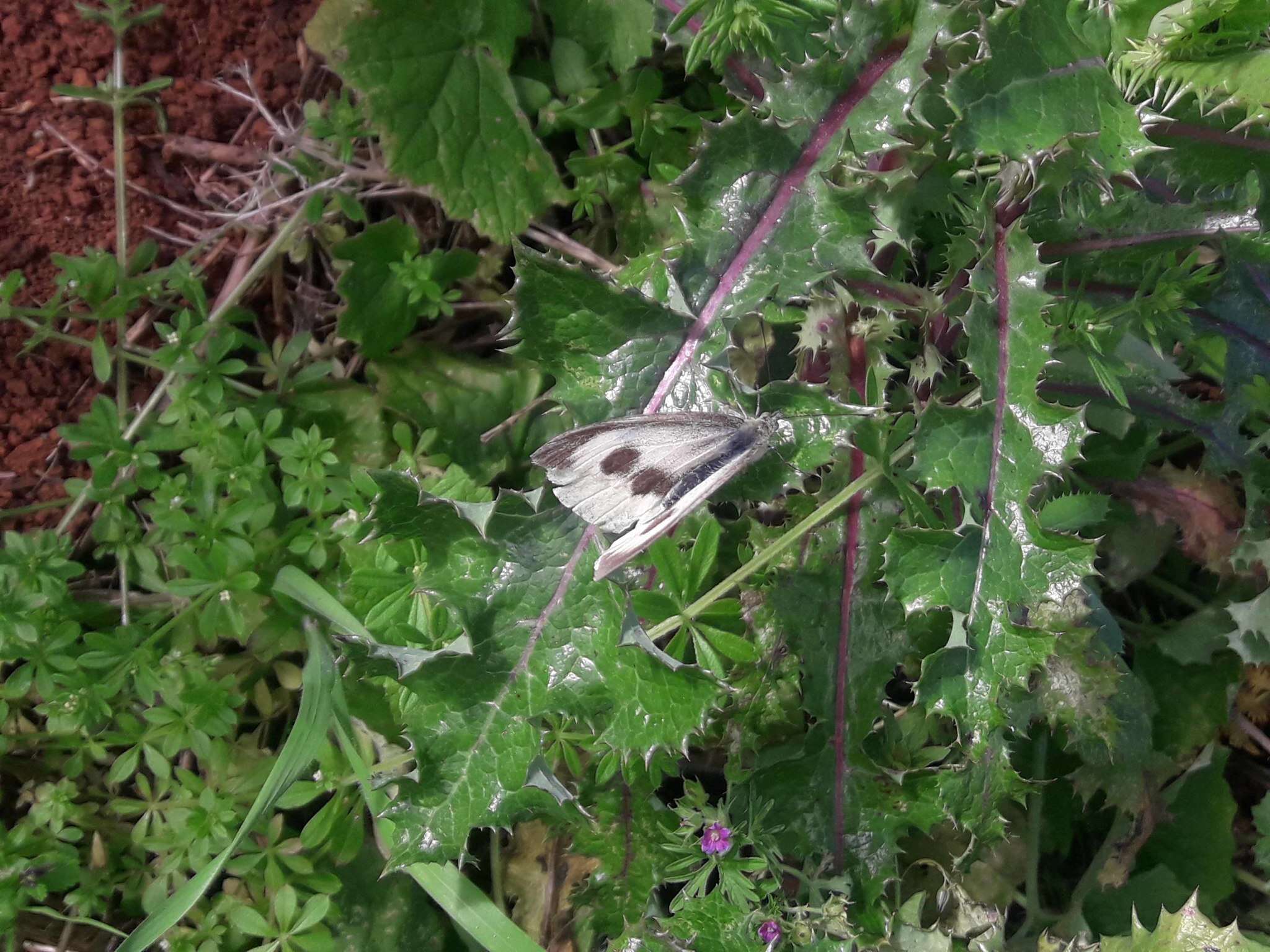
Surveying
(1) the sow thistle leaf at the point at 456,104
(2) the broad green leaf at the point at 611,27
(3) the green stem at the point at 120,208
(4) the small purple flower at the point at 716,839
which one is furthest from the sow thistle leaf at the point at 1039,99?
(3) the green stem at the point at 120,208

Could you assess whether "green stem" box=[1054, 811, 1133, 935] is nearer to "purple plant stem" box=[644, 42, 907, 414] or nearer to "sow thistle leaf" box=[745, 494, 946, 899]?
"sow thistle leaf" box=[745, 494, 946, 899]

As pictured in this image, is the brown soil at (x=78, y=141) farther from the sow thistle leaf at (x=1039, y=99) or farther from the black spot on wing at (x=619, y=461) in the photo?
the sow thistle leaf at (x=1039, y=99)

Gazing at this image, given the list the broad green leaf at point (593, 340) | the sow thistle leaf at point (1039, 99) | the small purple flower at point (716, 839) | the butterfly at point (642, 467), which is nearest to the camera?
the butterfly at point (642, 467)

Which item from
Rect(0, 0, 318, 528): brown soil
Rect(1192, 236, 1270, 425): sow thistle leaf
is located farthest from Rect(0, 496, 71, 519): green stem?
Rect(1192, 236, 1270, 425): sow thistle leaf

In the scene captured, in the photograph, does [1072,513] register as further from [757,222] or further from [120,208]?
[120,208]

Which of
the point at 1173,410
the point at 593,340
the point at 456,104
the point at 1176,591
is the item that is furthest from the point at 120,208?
the point at 1176,591

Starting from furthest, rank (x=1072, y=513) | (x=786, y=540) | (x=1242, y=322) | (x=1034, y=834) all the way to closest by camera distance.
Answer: (x=1034, y=834)
(x=1242, y=322)
(x=1072, y=513)
(x=786, y=540)
